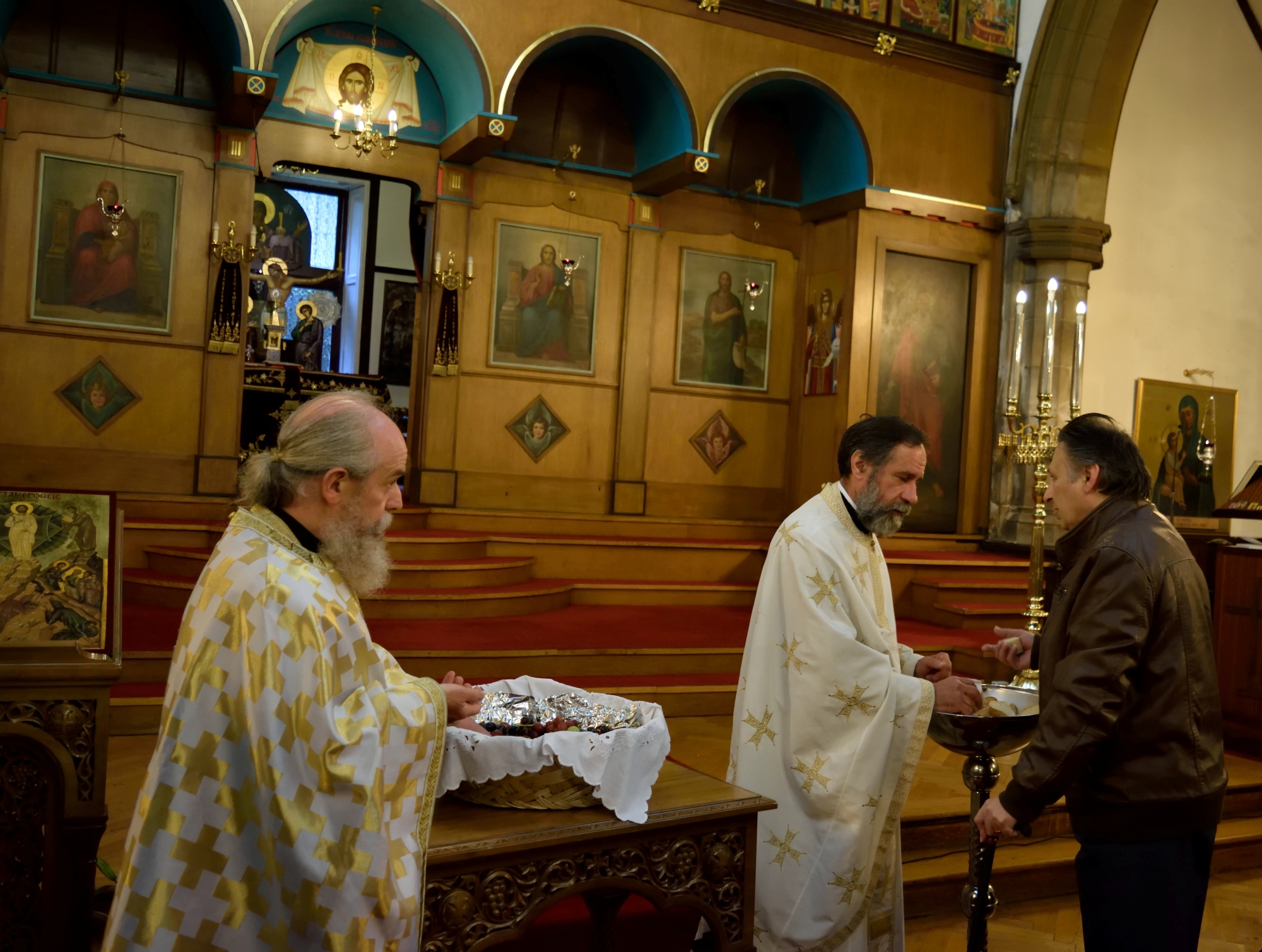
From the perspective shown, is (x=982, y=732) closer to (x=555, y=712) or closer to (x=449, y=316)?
(x=555, y=712)

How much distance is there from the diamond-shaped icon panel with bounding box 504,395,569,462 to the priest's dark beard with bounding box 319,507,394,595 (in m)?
7.31

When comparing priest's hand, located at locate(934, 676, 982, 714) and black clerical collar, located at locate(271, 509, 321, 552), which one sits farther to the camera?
priest's hand, located at locate(934, 676, 982, 714)

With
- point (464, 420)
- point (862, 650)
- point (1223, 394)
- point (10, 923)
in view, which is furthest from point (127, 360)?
point (1223, 394)

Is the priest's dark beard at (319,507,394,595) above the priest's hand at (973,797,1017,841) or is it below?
above

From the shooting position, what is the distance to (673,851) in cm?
250

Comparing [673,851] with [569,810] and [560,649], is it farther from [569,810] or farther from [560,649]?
[560,649]

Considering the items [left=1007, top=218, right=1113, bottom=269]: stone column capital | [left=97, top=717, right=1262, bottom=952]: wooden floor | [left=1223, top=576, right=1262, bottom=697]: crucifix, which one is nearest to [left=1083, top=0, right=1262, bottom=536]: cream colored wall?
[left=1007, top=218, right=1113, bottom=269]: stone column capital

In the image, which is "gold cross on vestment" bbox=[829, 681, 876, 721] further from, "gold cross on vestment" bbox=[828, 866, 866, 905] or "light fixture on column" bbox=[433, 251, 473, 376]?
"light fixture on column" bbox=[433, 251, 473, 376]

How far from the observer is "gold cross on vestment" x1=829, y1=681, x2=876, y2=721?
318 centimetres

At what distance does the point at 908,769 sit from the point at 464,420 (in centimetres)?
671

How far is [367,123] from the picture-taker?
827 centimetres

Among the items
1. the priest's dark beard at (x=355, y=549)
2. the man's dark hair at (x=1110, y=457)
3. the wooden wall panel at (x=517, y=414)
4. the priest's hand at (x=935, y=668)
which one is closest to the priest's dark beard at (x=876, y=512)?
the priest's hand at (x=935, y=668)

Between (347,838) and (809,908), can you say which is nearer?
(347,838)

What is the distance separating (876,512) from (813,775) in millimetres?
814
